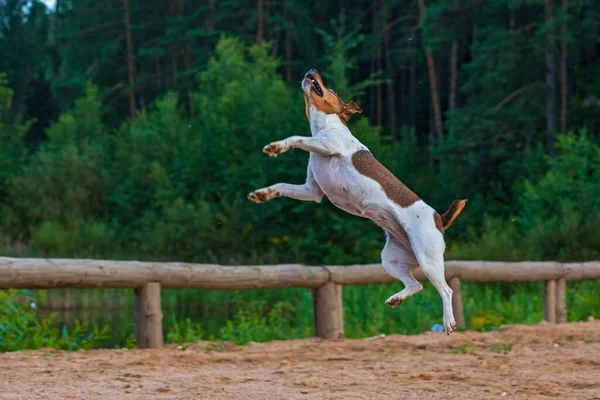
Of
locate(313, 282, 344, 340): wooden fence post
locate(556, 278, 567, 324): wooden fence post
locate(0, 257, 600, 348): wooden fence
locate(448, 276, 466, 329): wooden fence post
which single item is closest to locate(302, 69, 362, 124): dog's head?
locate(0, 257, 600, 348): wooden fence

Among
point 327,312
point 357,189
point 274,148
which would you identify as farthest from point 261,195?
point 327,312

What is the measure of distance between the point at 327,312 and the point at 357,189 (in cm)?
498

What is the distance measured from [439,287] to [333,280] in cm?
477

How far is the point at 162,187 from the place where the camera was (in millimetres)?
28125

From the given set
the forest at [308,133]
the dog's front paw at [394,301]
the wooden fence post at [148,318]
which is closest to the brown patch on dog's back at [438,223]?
the dog's front paw at [394,301]

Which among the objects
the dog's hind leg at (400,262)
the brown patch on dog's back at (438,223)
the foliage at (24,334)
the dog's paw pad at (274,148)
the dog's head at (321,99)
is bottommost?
the foliage at (24,334)

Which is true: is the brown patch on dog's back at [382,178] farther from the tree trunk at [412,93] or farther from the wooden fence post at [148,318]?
the tree trunk at [412,93]

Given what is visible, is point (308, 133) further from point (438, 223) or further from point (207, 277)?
point (438, 223)

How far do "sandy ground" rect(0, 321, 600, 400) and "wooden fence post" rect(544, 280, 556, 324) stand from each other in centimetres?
165

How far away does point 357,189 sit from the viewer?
438 cm

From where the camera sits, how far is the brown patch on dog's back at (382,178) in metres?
4.43

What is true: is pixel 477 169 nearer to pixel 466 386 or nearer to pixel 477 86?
pixel 477 86

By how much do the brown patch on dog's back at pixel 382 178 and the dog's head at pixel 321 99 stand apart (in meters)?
0.23

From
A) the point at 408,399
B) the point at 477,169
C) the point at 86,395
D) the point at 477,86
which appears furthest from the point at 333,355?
the point at 477,86
